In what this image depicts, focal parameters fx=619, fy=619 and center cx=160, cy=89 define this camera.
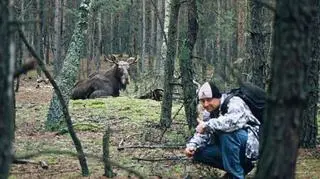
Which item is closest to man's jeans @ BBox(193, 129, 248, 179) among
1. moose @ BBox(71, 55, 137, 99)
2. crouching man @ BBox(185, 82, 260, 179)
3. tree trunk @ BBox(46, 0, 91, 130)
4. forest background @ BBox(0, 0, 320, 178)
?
crouching man @ BBox(185, 82, 260, 179)

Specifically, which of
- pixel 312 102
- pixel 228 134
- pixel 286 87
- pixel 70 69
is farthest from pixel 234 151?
pixel 70 69

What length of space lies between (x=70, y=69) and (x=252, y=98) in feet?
26.6

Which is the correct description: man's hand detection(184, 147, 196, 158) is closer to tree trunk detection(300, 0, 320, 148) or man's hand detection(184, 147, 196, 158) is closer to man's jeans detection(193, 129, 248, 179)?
man's jeans detection(193, 129, 248, 179)

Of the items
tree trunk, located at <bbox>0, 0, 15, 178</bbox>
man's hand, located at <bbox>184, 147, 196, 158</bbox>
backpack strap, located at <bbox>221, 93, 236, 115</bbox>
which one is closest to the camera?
tree trunk, located at <bbox>0, 0, 15, 178</bbox>

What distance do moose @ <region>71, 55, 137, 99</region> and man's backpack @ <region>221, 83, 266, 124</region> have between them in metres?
15.5

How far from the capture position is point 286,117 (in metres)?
2.97

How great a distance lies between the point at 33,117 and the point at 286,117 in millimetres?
14084

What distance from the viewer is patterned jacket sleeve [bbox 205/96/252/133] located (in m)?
6.91

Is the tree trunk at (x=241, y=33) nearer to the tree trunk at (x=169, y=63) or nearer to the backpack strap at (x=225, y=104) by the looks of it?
the tree trunk at (x=169, y=63)

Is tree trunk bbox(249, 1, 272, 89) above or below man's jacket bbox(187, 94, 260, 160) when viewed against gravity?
above

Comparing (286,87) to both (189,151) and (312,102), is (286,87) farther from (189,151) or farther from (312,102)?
(312,102)

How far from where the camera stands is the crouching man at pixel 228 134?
6.95m

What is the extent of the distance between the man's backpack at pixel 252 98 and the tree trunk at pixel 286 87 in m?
3.80

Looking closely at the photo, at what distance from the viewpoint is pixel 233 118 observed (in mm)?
6922
